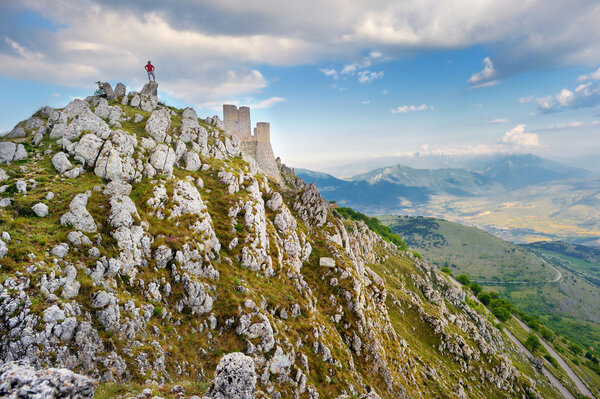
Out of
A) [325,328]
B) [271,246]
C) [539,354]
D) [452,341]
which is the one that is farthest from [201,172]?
[539,354]

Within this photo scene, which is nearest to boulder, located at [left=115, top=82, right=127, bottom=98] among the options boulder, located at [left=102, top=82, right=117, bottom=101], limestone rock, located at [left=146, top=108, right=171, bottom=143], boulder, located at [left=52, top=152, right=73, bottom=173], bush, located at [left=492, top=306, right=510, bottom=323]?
boulder, located at [left=102, top=82, right=117, bottom=101]

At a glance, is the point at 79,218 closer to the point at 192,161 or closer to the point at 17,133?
the point at 192,161

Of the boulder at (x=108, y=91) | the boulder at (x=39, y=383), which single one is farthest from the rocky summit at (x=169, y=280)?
the boulder at (x=108, y=91)

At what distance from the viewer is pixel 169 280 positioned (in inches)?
1289

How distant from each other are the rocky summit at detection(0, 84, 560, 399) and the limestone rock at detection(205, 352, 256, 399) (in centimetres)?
7

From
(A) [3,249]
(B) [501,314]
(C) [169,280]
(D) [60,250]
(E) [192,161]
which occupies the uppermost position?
(E) [192,161]

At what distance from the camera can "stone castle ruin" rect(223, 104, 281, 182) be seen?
8512cm

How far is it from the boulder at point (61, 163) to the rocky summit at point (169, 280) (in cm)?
19

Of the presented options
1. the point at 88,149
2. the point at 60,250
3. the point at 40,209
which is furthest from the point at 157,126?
the point at 60,250

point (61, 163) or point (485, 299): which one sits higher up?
point (61, 163)

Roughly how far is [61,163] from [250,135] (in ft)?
192

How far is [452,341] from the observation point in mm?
76250

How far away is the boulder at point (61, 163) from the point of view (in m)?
34.7

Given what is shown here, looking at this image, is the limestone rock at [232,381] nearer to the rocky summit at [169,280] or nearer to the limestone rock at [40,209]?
the rocky summit at [169,280]
